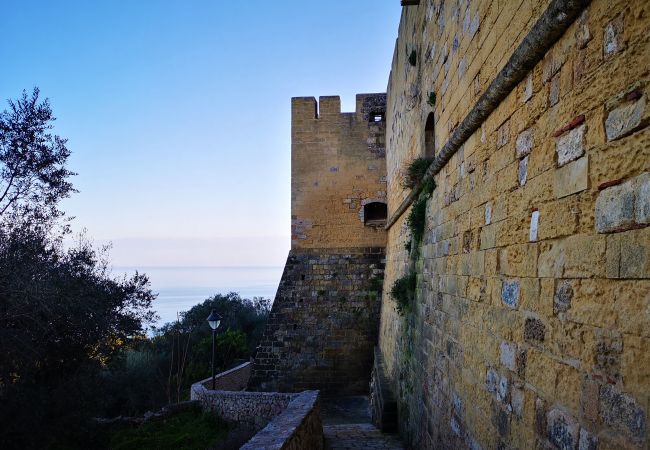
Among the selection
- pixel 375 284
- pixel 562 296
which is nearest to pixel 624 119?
pixel 562 296

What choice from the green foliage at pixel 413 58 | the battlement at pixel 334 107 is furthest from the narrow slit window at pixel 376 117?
the green foliage at pixel 413 58

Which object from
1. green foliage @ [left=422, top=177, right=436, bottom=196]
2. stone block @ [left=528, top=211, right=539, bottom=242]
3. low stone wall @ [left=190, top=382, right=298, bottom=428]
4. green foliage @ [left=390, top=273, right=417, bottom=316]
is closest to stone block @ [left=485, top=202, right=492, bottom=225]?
stone block @ [left=528, top=211, right=539, bottom=242]

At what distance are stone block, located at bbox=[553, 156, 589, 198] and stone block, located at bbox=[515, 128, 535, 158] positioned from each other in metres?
0.37

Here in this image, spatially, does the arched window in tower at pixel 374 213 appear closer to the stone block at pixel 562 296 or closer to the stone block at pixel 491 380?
the stone block at pixel 491 380

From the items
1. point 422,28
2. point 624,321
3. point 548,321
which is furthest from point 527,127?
point 422,28

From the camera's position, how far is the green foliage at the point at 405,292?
6.08 metres

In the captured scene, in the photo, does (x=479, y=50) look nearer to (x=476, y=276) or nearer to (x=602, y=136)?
(x=476, y=276)

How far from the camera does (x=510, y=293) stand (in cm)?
247

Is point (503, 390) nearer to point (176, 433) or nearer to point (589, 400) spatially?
point (589, 400)

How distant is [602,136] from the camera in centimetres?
166

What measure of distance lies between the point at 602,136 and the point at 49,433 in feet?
29.2

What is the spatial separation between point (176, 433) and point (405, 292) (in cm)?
598

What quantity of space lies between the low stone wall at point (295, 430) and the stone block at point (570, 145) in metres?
3.38

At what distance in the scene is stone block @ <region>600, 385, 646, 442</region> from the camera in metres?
1.36
